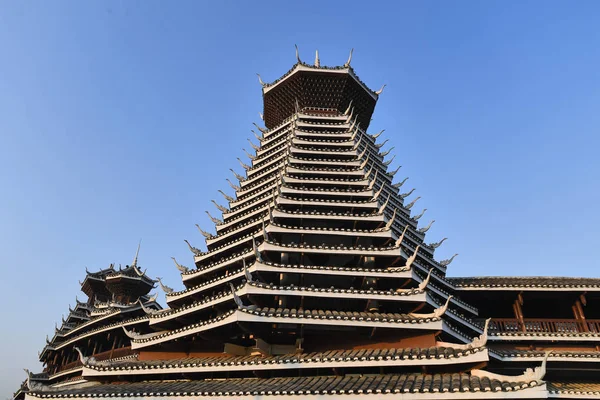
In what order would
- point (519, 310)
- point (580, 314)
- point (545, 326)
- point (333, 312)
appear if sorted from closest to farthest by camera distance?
point (333, 312) → point (545, 326) → point (580, 314) → point (519, 310)

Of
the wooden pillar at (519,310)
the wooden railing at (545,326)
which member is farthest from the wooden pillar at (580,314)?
the wooden pillar at (519,310)

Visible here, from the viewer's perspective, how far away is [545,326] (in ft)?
58.4

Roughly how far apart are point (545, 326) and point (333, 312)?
999 cm

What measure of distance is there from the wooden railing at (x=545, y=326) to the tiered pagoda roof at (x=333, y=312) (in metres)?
0.07

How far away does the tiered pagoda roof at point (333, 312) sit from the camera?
1228 centimetres

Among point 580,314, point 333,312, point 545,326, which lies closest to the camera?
point 333,312

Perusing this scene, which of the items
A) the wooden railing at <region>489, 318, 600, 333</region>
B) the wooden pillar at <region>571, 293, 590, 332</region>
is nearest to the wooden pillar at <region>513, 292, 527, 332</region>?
the wooden railing at <region>489, 318, 600, 333</region>

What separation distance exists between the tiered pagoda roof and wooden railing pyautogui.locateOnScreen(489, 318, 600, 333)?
7cm

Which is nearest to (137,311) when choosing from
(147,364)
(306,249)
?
(147,364)

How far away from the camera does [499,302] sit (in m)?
20.1

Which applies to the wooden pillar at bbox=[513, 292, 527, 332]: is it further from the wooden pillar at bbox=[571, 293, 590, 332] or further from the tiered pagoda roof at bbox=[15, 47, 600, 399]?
the wooden pillar at bbox=[571, 293, 590, 332]

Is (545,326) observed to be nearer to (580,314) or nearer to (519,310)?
(519,310)

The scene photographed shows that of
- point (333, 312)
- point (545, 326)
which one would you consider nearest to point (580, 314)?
point (545, 326)

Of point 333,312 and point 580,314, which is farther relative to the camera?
point 580,314
